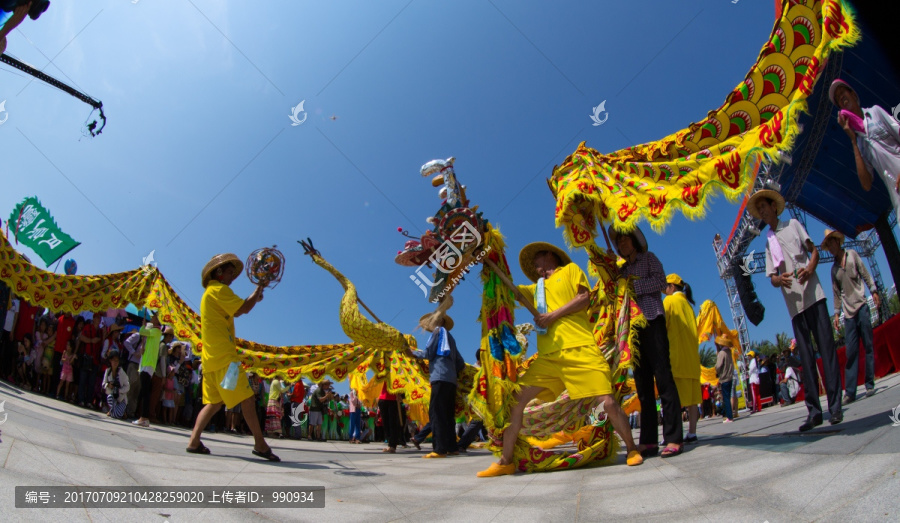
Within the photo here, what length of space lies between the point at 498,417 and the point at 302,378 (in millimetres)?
4037

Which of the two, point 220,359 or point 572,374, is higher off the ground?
point 220,359

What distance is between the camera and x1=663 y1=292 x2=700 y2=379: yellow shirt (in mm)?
4363

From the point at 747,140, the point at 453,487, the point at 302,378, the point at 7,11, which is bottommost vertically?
the point at 453,487

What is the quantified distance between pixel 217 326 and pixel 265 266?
75cm

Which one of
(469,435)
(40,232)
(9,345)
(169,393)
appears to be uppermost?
(40,232)

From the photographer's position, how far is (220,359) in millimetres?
4262

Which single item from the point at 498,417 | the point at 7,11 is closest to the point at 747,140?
the point at 498,417

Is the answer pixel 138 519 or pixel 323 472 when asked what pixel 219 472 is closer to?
pixel 323 472

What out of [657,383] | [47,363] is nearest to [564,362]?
[657,383]

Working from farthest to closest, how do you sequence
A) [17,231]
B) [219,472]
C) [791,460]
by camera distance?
1. [17,231]
2. [219,472]
3. [791,460]

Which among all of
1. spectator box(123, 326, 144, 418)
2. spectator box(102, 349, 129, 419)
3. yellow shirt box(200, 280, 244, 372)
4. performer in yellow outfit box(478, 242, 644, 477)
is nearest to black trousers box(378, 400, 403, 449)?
yellow shirt box(200, 280, 244, 372)

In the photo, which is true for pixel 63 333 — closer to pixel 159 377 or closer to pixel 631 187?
pixel 159 377

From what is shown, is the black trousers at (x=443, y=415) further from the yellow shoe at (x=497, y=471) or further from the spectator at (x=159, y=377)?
the spectator at (x=159, y=377)

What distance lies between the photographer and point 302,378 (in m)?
6.64
